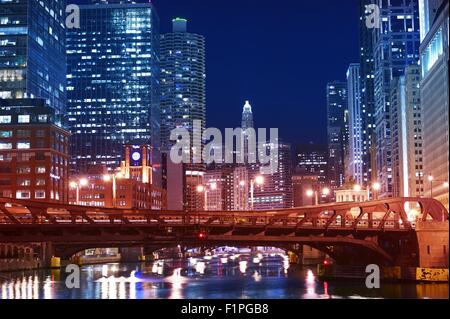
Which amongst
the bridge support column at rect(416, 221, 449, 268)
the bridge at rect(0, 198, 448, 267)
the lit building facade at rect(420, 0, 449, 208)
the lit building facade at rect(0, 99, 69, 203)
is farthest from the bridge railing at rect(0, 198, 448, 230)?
the lit building facade at rect(0, 99, 69, 203)

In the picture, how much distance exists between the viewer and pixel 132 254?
636 feet

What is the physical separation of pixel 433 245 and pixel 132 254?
11455 centimetres

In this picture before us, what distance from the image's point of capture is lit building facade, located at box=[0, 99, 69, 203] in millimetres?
181625

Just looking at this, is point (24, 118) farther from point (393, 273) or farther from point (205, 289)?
point (393, 273)

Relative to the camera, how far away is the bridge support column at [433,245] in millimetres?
89000

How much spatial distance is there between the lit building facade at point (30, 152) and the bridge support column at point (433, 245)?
110m

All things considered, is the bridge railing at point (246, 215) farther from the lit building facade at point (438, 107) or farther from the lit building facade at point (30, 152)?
the lit building facade at point (30, 152)

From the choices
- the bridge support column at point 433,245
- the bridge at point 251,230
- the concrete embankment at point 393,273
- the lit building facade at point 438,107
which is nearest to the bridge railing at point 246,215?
the bridge at point 251,230

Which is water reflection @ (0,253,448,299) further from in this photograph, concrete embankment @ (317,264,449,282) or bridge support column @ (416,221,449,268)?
bridge support column @ (416,221,449,268)

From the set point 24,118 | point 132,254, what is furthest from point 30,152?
point 132,254

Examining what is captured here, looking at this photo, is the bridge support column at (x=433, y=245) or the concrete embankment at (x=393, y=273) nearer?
the concrete embankment at (x=393, y=273)
